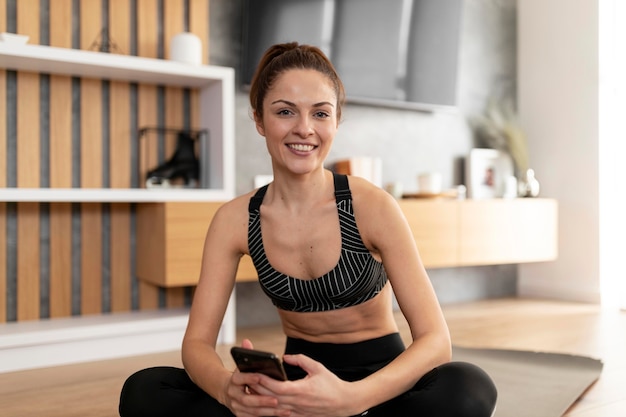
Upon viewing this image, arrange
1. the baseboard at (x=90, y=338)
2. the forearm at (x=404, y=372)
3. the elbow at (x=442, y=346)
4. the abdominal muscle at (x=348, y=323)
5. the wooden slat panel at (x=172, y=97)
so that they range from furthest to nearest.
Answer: the wooden slat panel at (x=172, y=97) < the baseboard at (x=90, y=338) < the abdominal muscle at (x=348, y=323) < the elbow at (x=442, y=346) < the forearm at (x=404, y=372)

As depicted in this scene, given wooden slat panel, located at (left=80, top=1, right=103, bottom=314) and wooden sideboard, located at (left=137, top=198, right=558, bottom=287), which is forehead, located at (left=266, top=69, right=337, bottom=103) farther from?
wooden slat panel, located at (left=80, top=1, right=103, bottom=314)

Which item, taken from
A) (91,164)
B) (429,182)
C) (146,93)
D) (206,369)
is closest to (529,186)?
(429,182)

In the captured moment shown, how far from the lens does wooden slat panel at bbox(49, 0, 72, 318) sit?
287 cm

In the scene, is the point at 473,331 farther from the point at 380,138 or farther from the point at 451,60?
the point at 451,60

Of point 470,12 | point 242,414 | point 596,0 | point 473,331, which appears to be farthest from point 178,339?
point 596,0

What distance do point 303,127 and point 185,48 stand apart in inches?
67.9

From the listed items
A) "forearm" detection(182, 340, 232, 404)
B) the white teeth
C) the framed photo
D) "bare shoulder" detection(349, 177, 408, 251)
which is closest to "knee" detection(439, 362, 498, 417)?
"bare shoulder" detection(349, 177, 408, 251)

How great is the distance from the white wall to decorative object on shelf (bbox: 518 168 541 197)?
0.77 ft

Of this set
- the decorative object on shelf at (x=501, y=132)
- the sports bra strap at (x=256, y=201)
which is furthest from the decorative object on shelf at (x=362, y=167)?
the sports bra strap at (x=256, y=201)

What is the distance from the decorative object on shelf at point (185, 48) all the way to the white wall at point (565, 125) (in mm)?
2664

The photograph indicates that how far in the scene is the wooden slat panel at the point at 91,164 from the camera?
294 cm

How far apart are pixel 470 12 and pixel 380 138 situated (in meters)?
1.24

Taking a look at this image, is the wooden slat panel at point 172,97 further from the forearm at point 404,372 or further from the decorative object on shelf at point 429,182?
the forearm at point 404,372

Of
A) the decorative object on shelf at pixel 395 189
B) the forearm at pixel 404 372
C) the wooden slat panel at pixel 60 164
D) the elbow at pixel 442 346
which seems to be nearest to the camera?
the forearm at pixel 404 372
